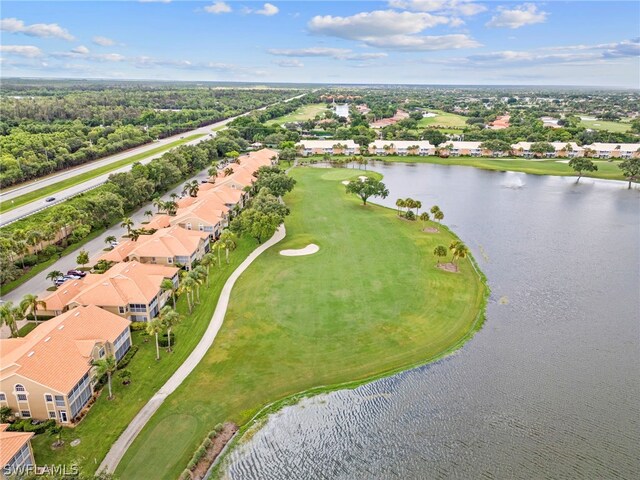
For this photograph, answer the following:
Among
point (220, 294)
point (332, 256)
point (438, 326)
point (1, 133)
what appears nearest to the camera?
point (438, 326)

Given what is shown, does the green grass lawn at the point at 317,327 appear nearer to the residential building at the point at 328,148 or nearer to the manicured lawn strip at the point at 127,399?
the manicured lawn strip at the point at 127,399

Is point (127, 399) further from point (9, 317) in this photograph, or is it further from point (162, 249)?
point (162, 249)

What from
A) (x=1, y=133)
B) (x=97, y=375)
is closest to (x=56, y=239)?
(x=97, y=375)

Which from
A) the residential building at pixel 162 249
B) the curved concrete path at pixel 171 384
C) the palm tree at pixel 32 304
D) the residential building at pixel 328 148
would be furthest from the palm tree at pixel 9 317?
the residential building at pixel 328 148

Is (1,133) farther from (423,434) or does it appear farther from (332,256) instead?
(423,434)

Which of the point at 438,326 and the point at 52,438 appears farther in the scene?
the point at 438,326

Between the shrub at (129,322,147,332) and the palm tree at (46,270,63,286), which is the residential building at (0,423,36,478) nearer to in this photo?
the shrub at (129,322,147,332)
